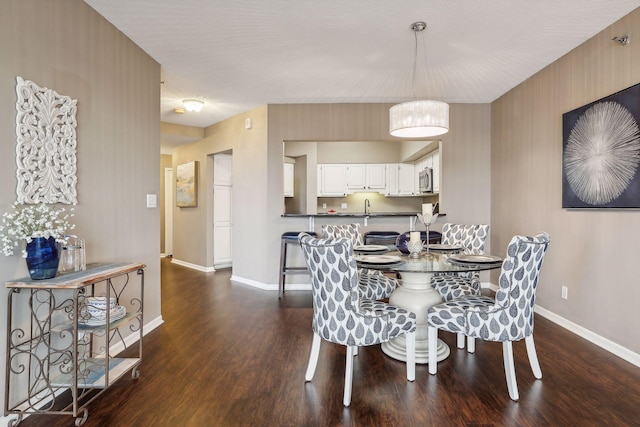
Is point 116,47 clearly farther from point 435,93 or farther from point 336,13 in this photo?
point 435,93

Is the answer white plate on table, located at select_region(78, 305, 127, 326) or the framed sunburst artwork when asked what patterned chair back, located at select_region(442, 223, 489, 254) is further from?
white plate on table, located at select_region(78, 305, 127, 326)

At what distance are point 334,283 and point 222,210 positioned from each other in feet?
15.6

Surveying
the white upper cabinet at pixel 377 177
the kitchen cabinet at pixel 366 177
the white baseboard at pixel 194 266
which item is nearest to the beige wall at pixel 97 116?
the white baseboard at pixel 194 266

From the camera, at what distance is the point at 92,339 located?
2293mm

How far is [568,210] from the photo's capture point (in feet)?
10.3

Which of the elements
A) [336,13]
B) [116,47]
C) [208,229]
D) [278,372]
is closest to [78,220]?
[116,47]

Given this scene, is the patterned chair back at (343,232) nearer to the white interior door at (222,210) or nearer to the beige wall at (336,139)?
the beige wall at (336,139)

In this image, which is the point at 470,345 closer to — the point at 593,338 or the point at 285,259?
the point at 593,338

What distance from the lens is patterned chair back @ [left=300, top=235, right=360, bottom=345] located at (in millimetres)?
1881

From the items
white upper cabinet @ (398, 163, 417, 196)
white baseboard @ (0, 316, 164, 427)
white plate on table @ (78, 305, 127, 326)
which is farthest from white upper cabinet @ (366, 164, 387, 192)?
white plate on table @ (78, 305, 127, 326)

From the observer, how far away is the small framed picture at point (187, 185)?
605 centimetres

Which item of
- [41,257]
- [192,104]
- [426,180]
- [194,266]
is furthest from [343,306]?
[194,266]

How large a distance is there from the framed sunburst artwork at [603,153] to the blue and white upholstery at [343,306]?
2013 mm

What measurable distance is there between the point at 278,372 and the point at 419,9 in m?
2.75
